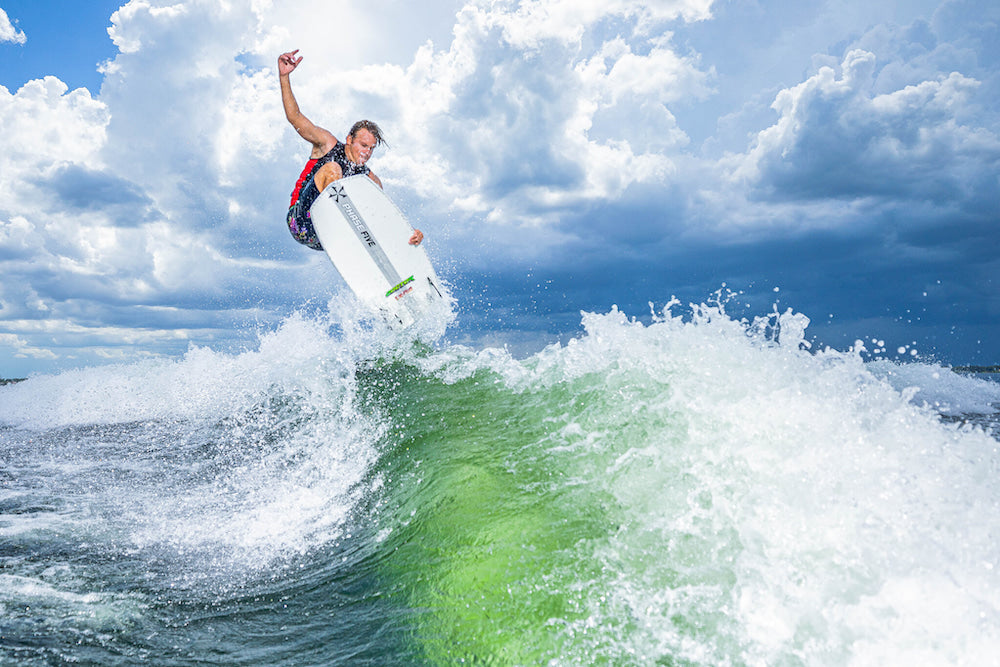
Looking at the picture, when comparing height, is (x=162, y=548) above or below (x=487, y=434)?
above

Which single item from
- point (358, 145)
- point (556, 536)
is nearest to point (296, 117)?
point (358, 145)

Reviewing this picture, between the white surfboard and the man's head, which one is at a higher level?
the man's head

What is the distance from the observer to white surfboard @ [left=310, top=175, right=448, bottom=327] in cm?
970

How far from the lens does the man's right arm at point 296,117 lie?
32.2ft

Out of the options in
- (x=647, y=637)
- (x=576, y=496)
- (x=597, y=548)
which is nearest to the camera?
(x=647, y=637)

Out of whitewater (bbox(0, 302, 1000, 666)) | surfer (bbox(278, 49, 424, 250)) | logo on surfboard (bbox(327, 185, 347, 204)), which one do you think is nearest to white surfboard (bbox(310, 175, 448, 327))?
logo on surfboard (bbox(327, 185, 347, 204))

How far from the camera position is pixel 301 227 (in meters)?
10.1

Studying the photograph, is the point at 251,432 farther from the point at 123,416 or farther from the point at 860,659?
the point at 860,659

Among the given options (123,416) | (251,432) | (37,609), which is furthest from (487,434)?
(123,416)

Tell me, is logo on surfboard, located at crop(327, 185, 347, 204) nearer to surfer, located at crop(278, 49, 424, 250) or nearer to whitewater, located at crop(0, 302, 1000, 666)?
surfer, located at crop(278, 49, 424, 250)

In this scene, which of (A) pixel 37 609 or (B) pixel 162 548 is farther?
(B) pixel 162 548

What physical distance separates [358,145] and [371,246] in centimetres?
186

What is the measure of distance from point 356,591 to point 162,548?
2077mm

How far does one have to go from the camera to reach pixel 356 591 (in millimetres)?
3824
